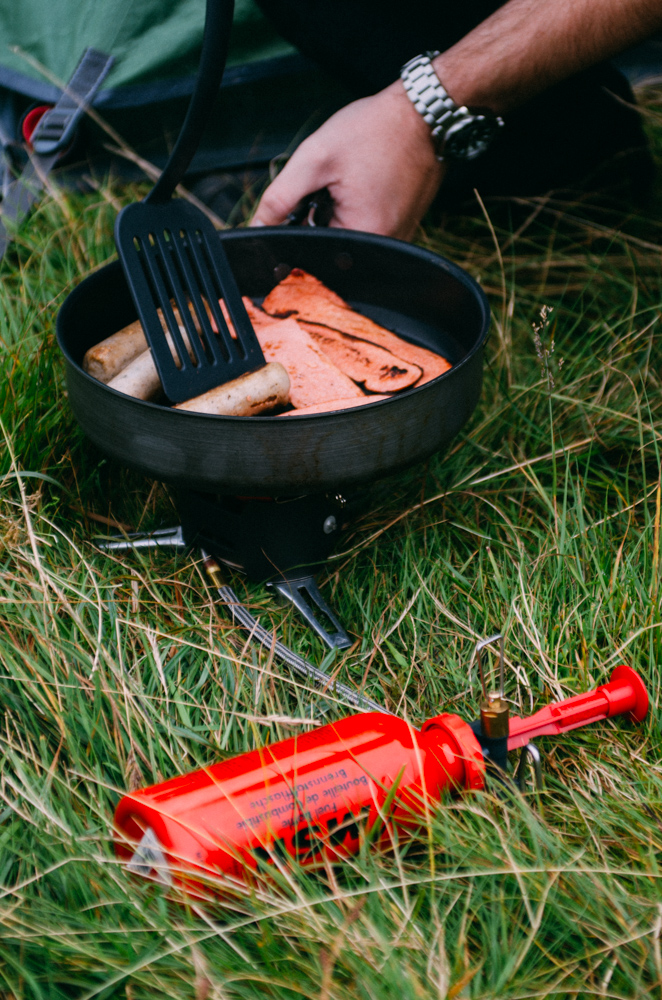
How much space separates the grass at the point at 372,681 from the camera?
89 centimetres

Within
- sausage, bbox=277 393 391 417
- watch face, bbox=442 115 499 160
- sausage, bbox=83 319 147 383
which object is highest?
watch face, bbox=442 115 499 160

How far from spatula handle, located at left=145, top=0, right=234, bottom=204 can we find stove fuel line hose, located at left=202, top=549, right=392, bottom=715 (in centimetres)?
76

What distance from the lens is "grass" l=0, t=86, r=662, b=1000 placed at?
0.89m

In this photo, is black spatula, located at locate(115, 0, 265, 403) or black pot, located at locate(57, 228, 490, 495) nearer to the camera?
black pot, located at locate(57, 228, 490, 495)

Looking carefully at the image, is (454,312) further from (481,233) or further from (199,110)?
(481,233)

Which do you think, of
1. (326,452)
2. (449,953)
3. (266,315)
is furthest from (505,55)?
(449,953)

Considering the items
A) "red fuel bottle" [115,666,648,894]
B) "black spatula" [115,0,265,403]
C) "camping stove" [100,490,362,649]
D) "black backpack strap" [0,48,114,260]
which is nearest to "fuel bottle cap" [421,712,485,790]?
"red fuel bottle" [115,666,648,894]

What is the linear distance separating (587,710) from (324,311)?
3.45 feet

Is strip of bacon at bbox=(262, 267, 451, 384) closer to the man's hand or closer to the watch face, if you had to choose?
the man's hand

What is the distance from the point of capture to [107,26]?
8.04 ft

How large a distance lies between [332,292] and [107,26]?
4.50 feet

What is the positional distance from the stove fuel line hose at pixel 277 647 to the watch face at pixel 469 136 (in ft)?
3.73

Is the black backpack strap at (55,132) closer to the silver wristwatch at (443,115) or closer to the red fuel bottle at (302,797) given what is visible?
the silver wristwatch at (443,115)

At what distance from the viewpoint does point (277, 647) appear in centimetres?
144
